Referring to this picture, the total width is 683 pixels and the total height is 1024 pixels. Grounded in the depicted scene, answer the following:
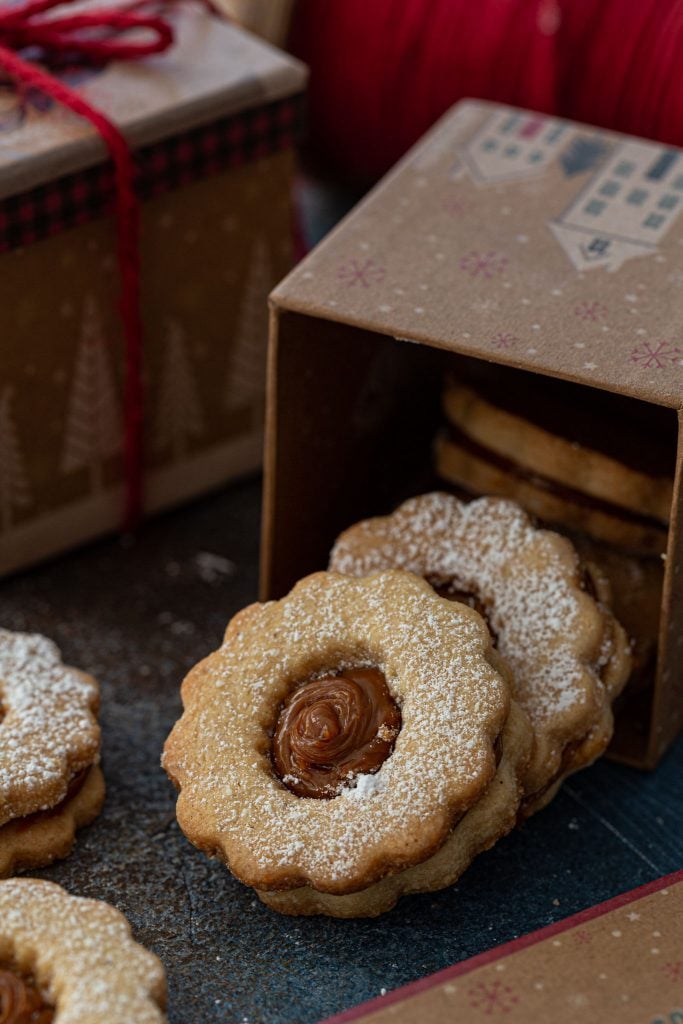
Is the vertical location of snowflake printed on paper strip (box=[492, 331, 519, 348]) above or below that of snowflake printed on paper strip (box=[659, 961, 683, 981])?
above

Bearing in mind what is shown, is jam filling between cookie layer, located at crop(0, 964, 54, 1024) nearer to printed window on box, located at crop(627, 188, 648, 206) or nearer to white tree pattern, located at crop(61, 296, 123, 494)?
white tree pattern, located at crop(61, 296, 123, 494)

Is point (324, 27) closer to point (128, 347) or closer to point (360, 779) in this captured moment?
point (128, 347)

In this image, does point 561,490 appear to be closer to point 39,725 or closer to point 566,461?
point 566,461

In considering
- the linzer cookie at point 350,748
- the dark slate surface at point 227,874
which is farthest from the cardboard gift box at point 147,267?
the linzer cookie at point 350,748

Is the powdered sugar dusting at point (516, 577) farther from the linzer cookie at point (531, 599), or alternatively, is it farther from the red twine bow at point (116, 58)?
the red twine bow at point (116, 58)

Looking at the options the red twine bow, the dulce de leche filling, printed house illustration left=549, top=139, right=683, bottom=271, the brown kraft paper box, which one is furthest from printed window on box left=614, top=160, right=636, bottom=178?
the brown kraft paper box

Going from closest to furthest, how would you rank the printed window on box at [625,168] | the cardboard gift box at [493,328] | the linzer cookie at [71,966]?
the linzer cookie at [71,966] → the cardboard gift box at [493,328] → the printed window on box at [625,168]

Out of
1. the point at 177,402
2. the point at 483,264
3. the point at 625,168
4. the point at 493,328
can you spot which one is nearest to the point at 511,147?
the point at 625,168
